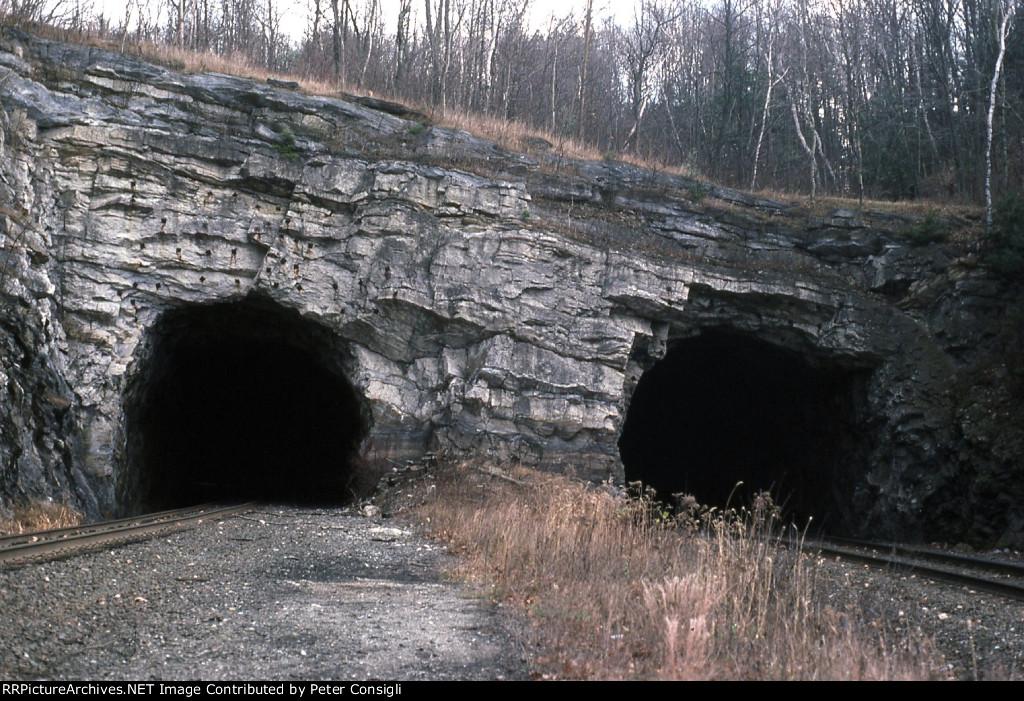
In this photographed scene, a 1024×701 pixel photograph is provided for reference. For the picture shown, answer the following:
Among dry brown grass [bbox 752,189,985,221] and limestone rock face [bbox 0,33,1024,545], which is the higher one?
dry brown grass [bbox 752,189,985,221]

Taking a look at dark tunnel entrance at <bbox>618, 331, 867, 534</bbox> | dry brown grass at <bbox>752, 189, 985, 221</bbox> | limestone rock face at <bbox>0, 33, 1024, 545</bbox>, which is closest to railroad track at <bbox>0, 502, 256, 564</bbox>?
limestone rock face at <bbox>0, 33, 1024, 545</bbox>

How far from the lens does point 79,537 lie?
8.56 meters

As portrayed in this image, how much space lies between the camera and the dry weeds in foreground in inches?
173

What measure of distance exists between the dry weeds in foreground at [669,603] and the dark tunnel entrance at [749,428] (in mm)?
9528

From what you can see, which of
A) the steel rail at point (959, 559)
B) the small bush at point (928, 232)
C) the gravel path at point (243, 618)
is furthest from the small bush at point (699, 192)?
the gravel path at point (243, 618)

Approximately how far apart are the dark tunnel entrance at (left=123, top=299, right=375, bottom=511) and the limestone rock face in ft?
1.35

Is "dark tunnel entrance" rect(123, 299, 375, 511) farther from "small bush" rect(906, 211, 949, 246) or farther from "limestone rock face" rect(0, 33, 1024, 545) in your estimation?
"small bush" rect(906, 211, 949, 246)

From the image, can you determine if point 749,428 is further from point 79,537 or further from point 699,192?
point 79,537

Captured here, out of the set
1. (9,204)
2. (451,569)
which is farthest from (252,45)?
(451,569)

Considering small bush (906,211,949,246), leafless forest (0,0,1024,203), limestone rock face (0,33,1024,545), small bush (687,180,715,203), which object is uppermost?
leafless forest (0,0,1024,203)

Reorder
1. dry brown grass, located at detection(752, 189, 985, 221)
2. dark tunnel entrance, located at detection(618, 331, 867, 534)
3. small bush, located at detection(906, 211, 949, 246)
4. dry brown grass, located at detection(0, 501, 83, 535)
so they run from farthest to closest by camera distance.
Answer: dry brown grass, located at detection(752, 189, 985, 221), dark tunnel entrance, located at detection(618, 331, 867, 534), small bush, located at detection(906, 211, 949, 246), dry brown grass, located at detection(0, 501, 83, 535)

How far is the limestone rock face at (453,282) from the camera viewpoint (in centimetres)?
1459

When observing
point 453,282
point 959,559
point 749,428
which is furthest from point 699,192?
point 959,559
